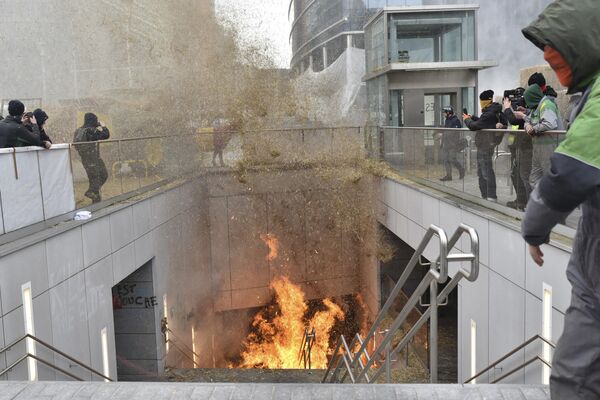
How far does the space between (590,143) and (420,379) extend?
37.6 feet

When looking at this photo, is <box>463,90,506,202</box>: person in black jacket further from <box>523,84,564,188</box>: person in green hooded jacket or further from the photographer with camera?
<box>523,84,564,188</box>: person in green hooded jacket

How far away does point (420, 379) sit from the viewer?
1256cm

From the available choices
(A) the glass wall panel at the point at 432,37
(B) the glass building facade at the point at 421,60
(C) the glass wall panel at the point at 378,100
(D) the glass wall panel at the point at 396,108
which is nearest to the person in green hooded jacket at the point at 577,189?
(B) the glass building facade at the point at 421,60

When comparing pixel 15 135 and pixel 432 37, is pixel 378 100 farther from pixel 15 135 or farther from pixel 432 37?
pixel 15 135

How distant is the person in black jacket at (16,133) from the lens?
8289mm

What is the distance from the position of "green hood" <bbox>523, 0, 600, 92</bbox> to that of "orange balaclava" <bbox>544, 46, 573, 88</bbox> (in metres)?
0.02

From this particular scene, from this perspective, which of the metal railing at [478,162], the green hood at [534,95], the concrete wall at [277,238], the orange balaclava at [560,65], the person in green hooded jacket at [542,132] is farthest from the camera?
the concrete wall at [277,238]

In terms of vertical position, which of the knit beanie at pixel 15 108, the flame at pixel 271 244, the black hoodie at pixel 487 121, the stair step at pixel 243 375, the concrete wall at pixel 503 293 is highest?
the knit beanie at pixel 15 108

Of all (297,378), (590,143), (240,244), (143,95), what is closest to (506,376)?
(590,143)

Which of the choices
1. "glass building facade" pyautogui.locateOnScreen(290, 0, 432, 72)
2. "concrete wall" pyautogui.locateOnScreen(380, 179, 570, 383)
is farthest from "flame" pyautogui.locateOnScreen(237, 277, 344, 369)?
"glass building facade" pyautogui.locateOnScreen(290, 0, 432, 72)

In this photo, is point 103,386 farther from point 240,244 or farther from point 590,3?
point 240,244

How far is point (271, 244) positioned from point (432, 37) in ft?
29.1

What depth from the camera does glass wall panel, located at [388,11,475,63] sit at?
62.3 ft

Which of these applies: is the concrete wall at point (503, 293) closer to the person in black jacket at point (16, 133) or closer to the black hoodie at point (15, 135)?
the person in black jacket at point (16, 133)
